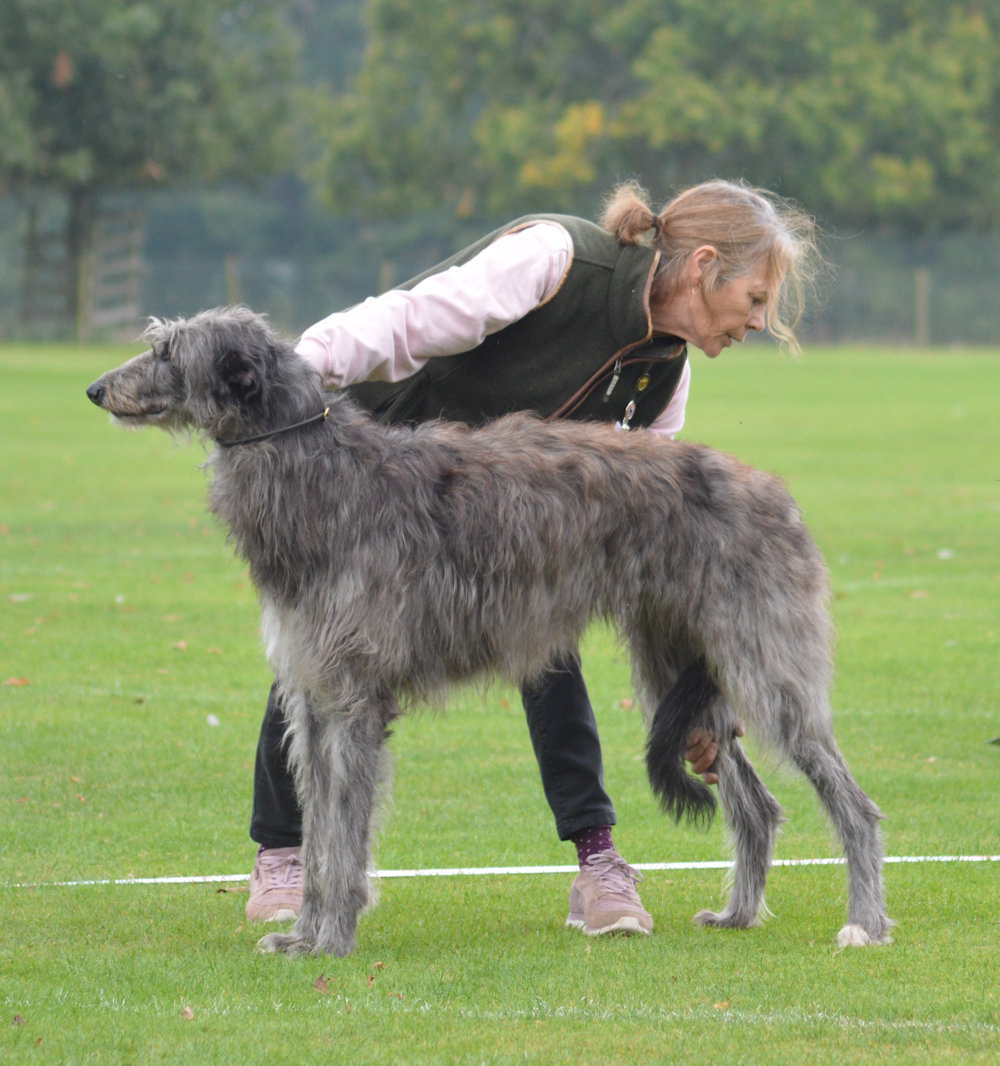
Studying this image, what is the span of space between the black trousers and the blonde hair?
4.34 ft

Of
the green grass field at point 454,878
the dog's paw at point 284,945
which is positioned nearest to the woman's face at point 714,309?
the green grass field at point 454,878

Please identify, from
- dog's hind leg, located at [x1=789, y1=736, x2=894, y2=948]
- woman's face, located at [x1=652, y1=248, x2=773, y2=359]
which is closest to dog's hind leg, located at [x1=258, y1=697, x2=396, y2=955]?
dog's hind leg, located at [x1=789, y1=736, x2=894, y2=948]

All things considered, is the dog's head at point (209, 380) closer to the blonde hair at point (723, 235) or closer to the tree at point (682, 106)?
the blonde hair at point (723, 235)

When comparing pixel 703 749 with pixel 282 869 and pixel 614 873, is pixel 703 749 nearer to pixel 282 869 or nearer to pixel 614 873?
pixel 614 873

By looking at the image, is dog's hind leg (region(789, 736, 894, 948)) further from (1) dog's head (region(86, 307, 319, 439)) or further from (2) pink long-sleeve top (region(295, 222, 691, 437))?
(1) dog's head (region(86, 307, 319, 439))

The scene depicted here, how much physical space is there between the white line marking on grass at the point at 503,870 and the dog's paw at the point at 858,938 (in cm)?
67

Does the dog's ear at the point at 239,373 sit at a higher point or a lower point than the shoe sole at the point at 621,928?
higher

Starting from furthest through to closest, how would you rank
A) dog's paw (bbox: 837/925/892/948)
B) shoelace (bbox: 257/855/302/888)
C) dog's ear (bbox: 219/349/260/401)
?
shoelace (bbox: 257/855/302/888) < dog's paw (bbox: 837/925/892/948) < dog's ear (bbox: 219/349/260/401)

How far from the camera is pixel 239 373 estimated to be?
494cm

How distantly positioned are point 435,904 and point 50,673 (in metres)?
4.38

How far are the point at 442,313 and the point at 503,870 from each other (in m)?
2.12

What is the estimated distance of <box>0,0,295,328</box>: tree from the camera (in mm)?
42656

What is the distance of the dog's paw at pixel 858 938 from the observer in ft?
17.4

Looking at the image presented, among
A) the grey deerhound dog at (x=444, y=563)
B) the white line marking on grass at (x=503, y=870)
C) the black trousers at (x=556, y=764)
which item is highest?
the grey deerhound dog at (x=444, y=563)
